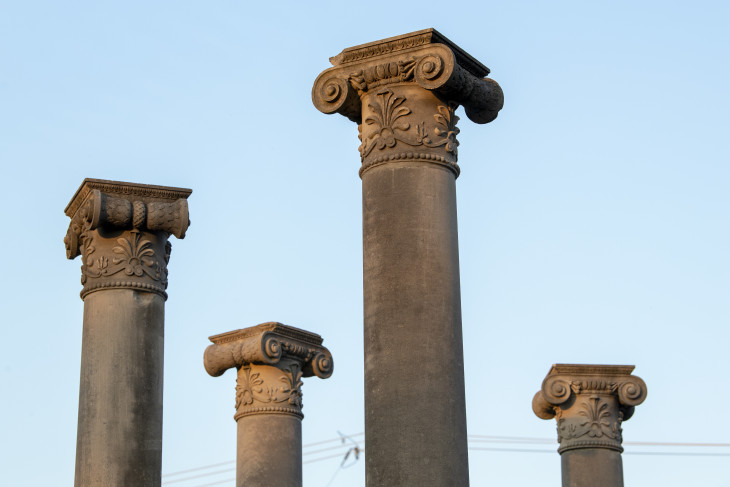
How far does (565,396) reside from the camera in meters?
35.8

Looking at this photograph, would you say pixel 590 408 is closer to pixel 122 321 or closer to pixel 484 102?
pixel 122 321

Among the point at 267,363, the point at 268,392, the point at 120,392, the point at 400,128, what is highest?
the point at 267,363

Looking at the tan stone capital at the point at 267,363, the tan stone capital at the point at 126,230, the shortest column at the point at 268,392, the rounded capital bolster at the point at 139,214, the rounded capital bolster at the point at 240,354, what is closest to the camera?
the rounded capital bolster at the point at 139,214

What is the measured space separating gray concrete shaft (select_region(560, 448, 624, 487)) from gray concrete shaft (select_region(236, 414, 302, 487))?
7.04m

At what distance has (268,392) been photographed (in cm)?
3578

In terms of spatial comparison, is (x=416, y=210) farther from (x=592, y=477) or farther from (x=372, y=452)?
(x=592, y=477)

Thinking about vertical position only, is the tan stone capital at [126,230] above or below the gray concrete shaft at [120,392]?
above

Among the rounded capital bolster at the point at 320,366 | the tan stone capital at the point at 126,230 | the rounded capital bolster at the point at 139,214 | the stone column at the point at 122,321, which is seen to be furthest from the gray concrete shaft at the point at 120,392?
the rounded capital bolster at the point at 320,366

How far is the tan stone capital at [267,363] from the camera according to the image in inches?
1405

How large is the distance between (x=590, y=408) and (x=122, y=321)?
14686mm

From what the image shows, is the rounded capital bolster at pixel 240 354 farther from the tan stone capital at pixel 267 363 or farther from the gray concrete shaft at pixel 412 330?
the gray concrete shaft at pixel 412 330

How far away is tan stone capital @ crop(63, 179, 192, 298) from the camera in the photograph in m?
26.2

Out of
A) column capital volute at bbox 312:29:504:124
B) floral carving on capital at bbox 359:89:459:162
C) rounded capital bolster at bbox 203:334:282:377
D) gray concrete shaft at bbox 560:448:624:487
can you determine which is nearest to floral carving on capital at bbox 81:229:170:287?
column capital volute at bbox 312:29:504:124

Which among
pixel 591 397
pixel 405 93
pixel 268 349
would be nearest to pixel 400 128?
pixel 405 93
